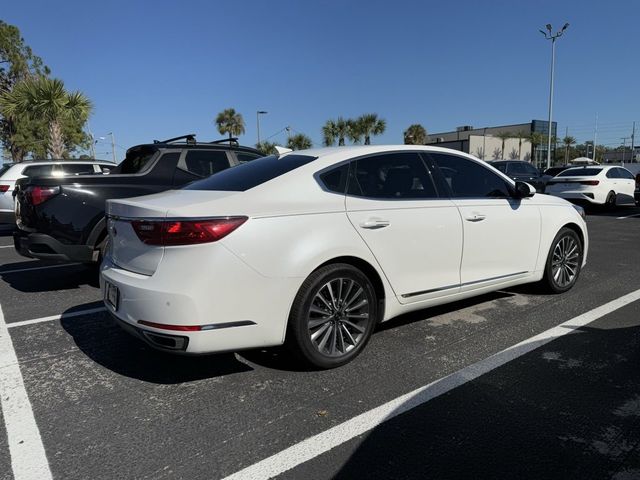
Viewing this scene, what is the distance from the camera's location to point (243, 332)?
2955 millimetres

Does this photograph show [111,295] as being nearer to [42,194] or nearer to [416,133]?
[42,194]

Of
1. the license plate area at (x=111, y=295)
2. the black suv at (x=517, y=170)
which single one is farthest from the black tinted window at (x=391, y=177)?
the black suv at (x=517, y=170)

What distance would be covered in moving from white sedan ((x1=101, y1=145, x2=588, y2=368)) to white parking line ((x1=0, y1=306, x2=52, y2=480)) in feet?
2.47

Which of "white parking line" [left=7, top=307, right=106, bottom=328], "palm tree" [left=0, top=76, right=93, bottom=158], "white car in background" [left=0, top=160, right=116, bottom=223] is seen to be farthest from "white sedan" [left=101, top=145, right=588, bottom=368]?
"palm tree" [left=0, top=76, right=93, bottom=158]

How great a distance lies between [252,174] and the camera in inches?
143

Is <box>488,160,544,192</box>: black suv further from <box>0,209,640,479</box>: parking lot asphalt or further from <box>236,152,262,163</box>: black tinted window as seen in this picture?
<box>0,209,640,479</box>: parking lot asphalt

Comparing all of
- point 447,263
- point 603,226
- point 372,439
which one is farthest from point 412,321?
point 603,226

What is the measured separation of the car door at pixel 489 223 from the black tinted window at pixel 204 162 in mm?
3540

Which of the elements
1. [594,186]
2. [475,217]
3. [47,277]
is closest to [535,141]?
[594,186]

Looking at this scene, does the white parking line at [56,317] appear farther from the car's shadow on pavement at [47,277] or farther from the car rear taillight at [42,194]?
the car rear taillight at [42,194]

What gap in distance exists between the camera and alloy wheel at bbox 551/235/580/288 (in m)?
5.15

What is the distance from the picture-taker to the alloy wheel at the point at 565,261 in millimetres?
5150

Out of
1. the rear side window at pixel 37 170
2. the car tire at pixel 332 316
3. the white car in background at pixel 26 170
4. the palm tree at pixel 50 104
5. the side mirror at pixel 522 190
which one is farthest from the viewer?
the palm tree at pixel 50 104

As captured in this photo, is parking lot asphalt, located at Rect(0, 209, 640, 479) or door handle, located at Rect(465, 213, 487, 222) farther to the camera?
door handle, located at Rect(465, 213, 487, 222)
